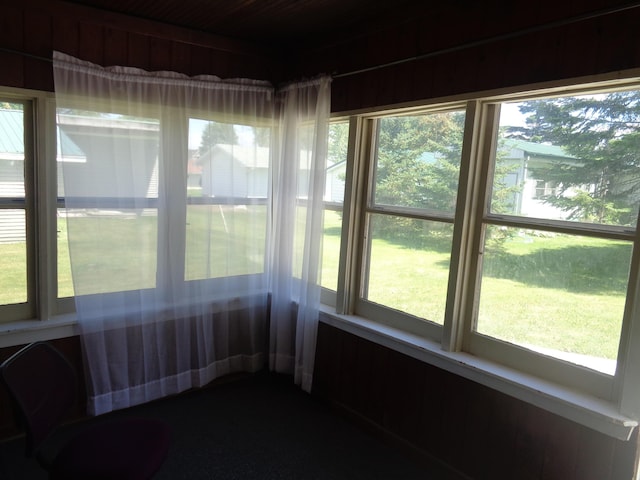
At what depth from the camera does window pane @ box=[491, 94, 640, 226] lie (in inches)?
68.4

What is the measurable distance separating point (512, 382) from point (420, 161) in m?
1.24

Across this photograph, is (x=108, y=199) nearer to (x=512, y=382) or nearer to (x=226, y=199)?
(x=226, y=199)

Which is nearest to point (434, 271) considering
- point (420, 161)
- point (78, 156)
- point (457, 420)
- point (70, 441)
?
point (420, 161)

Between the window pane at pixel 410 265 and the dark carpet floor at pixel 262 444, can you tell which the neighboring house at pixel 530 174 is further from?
the dark carpet floor at pixel 262 444

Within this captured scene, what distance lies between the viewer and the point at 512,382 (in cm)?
197

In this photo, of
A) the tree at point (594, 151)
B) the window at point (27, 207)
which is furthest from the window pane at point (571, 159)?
the window at point (27, 207)

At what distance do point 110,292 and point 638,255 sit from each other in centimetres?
270

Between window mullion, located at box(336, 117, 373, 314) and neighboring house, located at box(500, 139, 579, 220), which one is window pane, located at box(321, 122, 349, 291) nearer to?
window mullion, located at box(336, 117, 373, 314)

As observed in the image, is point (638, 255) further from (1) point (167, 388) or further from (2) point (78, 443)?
(1) point (167, 388)

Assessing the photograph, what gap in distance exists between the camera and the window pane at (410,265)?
240cm

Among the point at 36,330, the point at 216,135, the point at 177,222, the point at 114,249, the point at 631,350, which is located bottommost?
the point at 36,330

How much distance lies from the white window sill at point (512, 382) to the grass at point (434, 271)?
0.17 metres

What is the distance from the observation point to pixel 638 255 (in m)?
1.69

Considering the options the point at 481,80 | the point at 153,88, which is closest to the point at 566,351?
the point at 481,80
